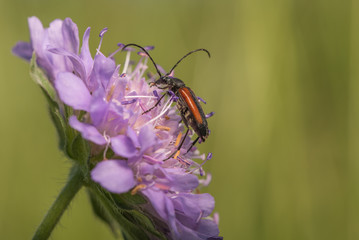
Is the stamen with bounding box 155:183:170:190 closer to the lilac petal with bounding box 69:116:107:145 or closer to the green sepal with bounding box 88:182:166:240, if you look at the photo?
the green sepal with bounding box 88:182:166:240

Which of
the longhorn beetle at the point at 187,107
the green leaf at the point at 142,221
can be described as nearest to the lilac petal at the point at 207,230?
the green leaf at the point at 142,221

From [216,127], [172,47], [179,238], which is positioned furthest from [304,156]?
[179,238]

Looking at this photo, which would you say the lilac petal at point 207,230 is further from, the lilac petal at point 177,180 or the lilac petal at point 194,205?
the lilac petal at point 177,180

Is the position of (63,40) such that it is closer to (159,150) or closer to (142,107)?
(142,107)

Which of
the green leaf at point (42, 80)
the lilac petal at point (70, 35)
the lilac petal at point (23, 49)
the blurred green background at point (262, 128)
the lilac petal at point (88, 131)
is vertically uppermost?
the lilac petal at point (70, 35)

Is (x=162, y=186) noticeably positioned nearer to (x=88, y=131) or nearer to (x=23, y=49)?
(x=88, y=131)

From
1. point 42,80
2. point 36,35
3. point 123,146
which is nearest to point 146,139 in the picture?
point 123,146

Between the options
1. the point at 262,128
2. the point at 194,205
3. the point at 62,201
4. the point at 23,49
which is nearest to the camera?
the point at 194,205
